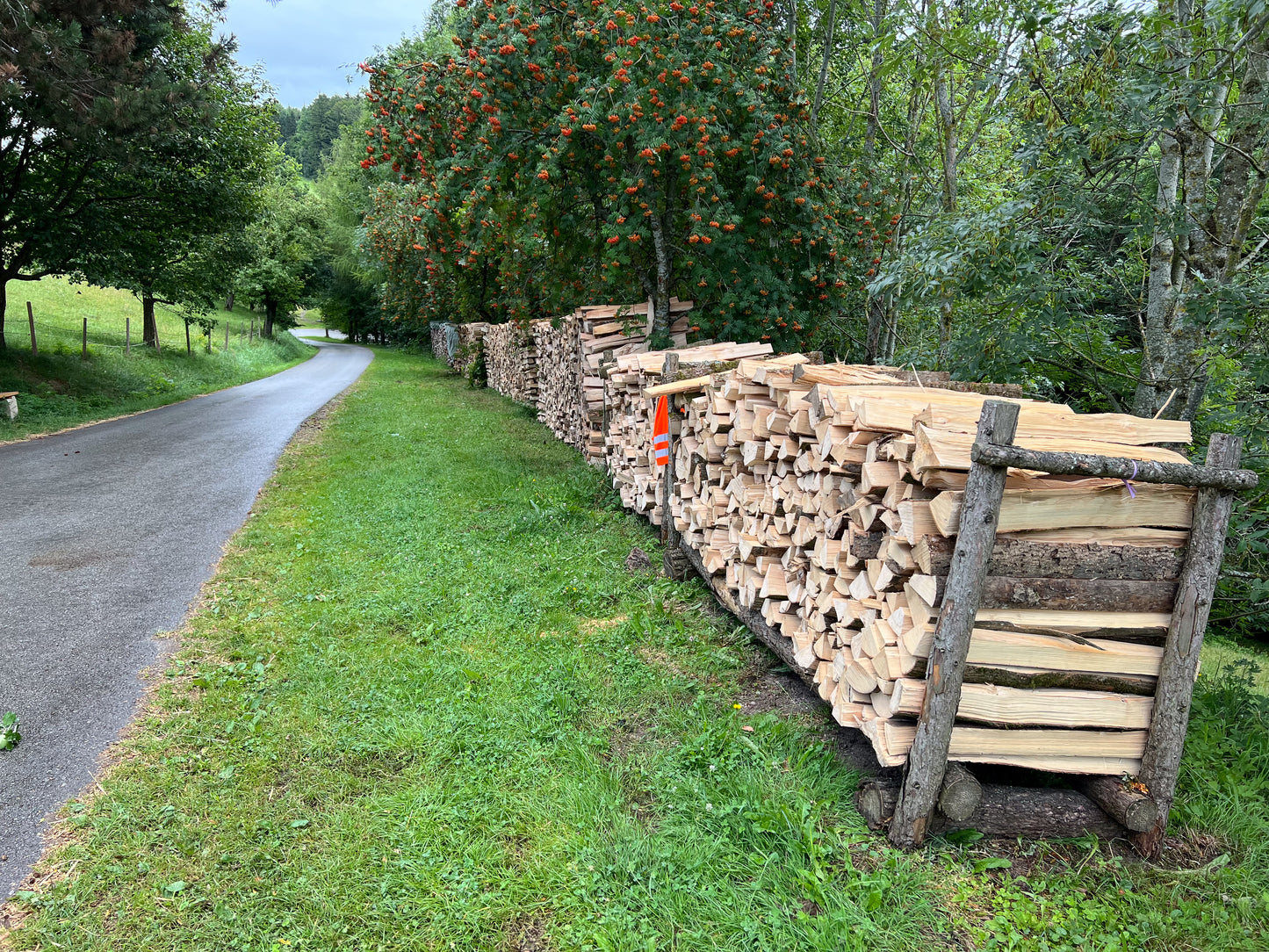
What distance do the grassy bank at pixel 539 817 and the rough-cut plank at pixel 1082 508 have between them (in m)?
1.23

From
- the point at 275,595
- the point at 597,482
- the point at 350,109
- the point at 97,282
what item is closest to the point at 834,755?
the point at 275,595

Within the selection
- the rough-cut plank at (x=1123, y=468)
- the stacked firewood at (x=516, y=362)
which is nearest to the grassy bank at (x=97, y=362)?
the stacked firewood at (x=516, y=362)

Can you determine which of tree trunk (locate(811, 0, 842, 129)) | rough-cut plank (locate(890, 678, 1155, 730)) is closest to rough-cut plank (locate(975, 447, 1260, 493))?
rough-cut plank (locate(890, 678, 1155, 730))

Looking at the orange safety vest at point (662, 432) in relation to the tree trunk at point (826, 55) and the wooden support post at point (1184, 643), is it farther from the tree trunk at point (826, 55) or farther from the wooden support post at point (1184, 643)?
the tree trunk at point (826, 55)

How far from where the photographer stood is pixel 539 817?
119 inches

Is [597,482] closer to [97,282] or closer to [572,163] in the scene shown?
[572,163]

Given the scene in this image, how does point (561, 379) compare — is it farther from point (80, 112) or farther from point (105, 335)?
point (105, 335)

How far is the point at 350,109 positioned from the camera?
3027 inches

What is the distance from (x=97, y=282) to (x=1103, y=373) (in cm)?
1950

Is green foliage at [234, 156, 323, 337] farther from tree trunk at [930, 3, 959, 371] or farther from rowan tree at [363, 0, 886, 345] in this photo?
tree trunk at [930, 3, 959, 371]

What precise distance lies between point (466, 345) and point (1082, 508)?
22.7 meters

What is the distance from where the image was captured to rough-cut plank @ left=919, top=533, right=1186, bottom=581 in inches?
104

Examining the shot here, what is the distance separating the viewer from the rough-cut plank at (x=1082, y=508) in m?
2.63

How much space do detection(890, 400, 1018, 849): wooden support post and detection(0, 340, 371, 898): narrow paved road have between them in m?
3.41
